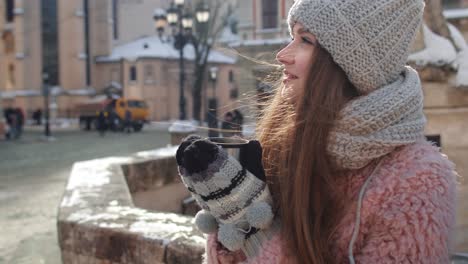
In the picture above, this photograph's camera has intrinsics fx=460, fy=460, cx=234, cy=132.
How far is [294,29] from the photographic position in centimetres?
137

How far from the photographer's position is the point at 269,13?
2475 centimetres

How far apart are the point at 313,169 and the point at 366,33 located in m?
0.39

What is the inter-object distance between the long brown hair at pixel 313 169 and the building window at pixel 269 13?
23.6m

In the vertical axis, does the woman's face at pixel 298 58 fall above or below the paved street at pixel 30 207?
above

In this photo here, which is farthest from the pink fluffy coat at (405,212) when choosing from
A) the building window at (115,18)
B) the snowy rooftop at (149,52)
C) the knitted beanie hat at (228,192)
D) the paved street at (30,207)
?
the building window at (115,18)

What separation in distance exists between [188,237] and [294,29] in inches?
48.9

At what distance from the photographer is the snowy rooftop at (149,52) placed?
4369 cm

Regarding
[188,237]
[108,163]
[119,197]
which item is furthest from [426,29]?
[108,163]

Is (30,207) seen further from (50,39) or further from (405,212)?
(50,39)

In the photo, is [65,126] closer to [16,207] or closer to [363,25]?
[16,207]

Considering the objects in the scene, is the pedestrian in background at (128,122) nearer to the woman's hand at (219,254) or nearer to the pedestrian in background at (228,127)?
the pedestrian in background at (228,127)

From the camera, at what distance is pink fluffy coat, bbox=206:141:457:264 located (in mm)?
1098

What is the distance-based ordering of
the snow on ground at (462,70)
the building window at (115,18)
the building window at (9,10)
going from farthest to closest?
1. the building window at (115,18)
2. the building window at (9,10)
3. the snow on ground at (462,70)

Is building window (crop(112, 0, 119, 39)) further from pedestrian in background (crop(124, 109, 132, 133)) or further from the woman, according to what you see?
the woman
